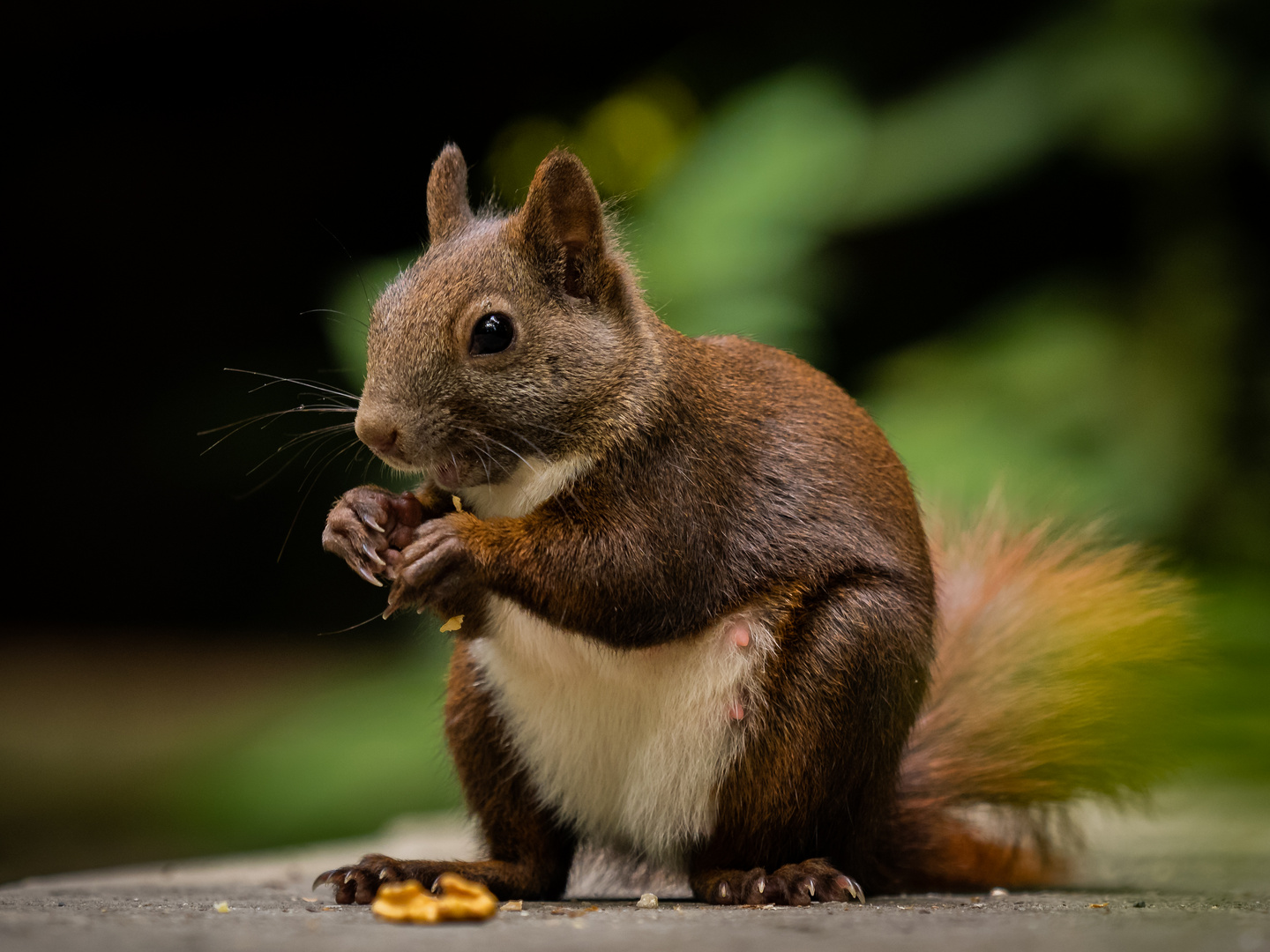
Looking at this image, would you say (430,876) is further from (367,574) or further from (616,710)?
(367,574)

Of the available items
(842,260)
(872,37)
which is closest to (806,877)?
(842,260)

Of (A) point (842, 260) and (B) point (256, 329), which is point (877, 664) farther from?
(B) point (256, 329)

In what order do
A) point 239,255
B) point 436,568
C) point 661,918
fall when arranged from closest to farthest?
1. point 661,918
2. point 436,568
3. point 239,255

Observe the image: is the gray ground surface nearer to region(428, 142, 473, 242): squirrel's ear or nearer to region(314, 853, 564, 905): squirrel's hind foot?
region(314, 853, 564, 905): squirrel's hind foot

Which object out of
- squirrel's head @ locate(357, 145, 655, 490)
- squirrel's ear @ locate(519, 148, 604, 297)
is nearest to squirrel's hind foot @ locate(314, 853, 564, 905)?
squirrel's head @ locate(357, 145, 655, 490)

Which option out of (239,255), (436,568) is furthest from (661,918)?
(239,255)

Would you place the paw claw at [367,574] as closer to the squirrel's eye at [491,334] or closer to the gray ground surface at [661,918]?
the squirrel's eye at [491,334]

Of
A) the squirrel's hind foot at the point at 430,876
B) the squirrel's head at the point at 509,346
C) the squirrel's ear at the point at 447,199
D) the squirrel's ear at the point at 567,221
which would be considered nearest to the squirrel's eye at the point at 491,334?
the squirrel's head at the point at 509,346

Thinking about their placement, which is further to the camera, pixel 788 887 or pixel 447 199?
pixel 447 199
